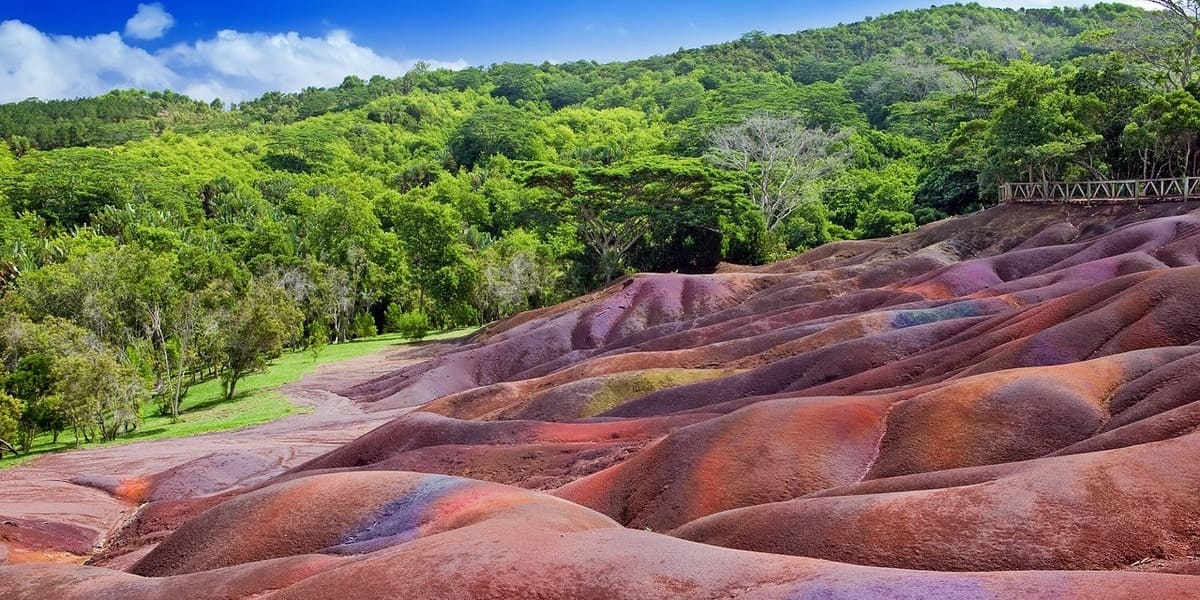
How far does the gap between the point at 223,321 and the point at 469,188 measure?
5306 centimetres

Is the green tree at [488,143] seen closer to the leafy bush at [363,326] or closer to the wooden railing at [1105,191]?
the leafy bush at [363,326]

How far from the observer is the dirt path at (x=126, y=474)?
72.2 feet

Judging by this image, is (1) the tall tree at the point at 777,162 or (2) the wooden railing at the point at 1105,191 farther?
(1) the tall tree at the point at 777,162

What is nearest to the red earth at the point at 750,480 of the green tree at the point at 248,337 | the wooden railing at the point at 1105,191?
the green tree at the point at 248,337

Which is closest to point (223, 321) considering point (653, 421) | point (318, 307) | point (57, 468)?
point (57, 468)

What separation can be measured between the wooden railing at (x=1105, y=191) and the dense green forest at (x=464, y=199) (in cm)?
106

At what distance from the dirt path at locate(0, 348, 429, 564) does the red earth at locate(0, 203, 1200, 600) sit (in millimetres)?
153

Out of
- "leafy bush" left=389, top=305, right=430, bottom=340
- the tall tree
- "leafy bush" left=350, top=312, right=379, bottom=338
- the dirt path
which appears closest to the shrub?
"leafy bush" left=389, top=305, right=430, bottom=340


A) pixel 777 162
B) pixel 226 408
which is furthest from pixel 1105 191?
pixel 226 408

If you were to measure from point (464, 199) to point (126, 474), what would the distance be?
59304 mm

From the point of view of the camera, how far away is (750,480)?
602 inches

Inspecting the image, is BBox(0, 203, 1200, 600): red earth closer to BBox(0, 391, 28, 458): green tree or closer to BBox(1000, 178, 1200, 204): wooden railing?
BBox(0, 391, 28, 458): green tree

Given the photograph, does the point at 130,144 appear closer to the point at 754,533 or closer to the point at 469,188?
the point at 469,188

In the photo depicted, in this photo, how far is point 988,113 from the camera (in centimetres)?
6762
